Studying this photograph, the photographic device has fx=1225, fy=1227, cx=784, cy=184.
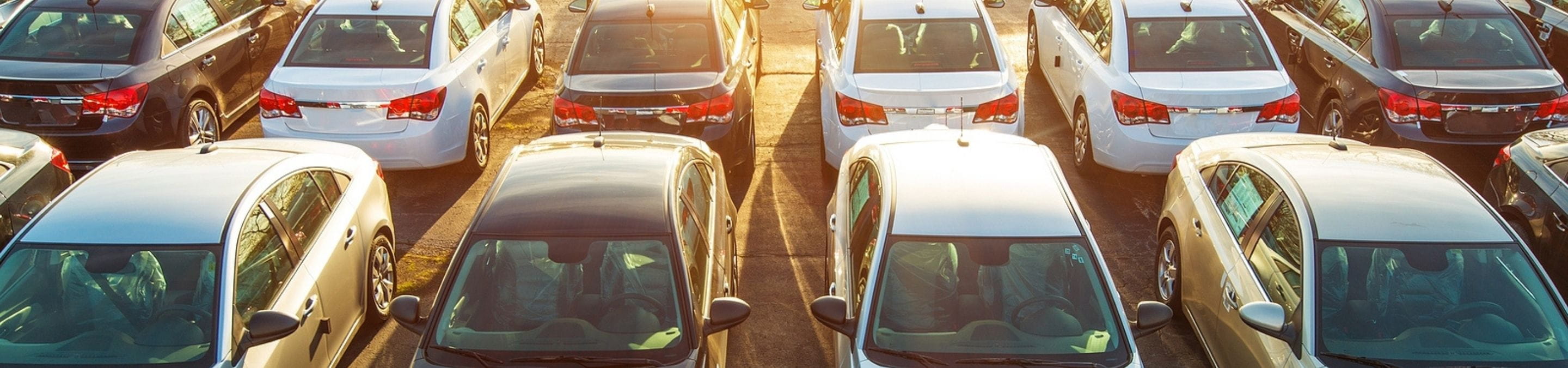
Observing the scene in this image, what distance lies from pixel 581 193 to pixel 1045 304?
95.1 inches

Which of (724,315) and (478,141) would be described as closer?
(724,315)

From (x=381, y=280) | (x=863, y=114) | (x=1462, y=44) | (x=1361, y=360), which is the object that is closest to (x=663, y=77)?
(x=863, y=114)

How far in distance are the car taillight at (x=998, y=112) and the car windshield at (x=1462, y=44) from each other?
335 cm

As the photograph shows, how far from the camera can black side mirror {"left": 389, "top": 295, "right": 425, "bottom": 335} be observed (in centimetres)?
602

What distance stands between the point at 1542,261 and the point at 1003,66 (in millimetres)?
3931

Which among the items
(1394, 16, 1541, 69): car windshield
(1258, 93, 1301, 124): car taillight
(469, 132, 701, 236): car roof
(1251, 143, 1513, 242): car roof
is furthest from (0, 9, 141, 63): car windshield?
(1394, 16, 1541, 69): car windshield

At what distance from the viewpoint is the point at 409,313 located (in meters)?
6.02

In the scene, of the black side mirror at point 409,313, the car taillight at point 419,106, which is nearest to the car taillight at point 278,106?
the car taillight at point 419,106

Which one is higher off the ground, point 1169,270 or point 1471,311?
point 1471,311

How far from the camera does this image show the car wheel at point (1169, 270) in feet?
25.3

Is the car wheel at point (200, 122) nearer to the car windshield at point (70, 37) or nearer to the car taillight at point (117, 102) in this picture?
the car taillight at point (117, 102)

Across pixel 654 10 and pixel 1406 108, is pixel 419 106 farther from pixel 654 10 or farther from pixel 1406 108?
pixel 1406 108

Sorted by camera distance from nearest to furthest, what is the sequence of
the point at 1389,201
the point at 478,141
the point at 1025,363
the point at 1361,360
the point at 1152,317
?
the point at 1025,363
the point at 1361,360
the point at 1152,317
the point at 1389,201
the point at 478,141

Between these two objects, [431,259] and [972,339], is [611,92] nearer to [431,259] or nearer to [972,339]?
[431,259]
